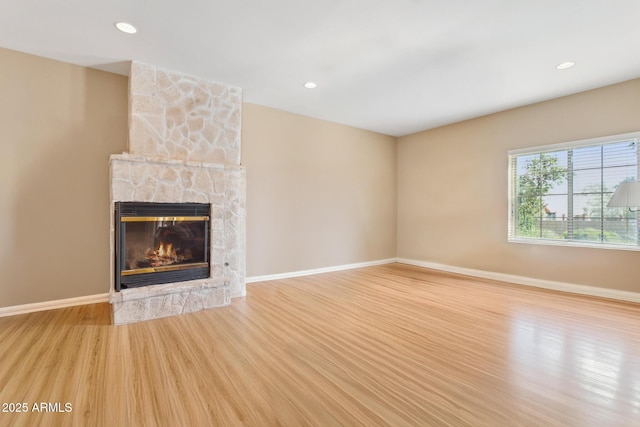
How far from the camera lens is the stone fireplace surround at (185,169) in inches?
117

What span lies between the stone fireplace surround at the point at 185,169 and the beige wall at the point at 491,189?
3854 millimetres

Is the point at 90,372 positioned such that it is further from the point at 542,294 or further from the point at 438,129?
the point at 438,129

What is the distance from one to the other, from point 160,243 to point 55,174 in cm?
141

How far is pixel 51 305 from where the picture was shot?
314 centimetres

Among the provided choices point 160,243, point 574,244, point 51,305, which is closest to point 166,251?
point 160,243

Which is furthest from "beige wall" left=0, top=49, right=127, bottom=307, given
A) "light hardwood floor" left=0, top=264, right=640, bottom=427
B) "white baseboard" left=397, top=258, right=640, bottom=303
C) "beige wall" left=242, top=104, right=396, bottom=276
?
"white baseboard" left=397, top=258, right=640, bottom=303

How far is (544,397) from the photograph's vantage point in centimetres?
172

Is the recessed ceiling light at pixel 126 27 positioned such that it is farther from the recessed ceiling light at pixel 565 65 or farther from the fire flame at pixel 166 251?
the recessed ceiling light at pixel 565 65

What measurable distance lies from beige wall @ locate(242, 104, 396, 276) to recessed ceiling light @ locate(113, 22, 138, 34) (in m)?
1.81

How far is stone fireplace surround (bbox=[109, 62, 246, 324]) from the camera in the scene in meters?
2.97

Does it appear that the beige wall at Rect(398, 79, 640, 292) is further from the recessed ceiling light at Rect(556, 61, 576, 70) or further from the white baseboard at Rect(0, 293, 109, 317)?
the white baseboard at Rect(0, 293, 109, 317)

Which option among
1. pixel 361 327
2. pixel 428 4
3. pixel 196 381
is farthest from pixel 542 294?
pixel 196 381

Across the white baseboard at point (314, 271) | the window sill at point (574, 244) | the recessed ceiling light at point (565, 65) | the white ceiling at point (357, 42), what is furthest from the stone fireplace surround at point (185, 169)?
the window sill at point (574, 244)

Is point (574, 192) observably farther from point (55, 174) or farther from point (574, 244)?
point (55, 174)
